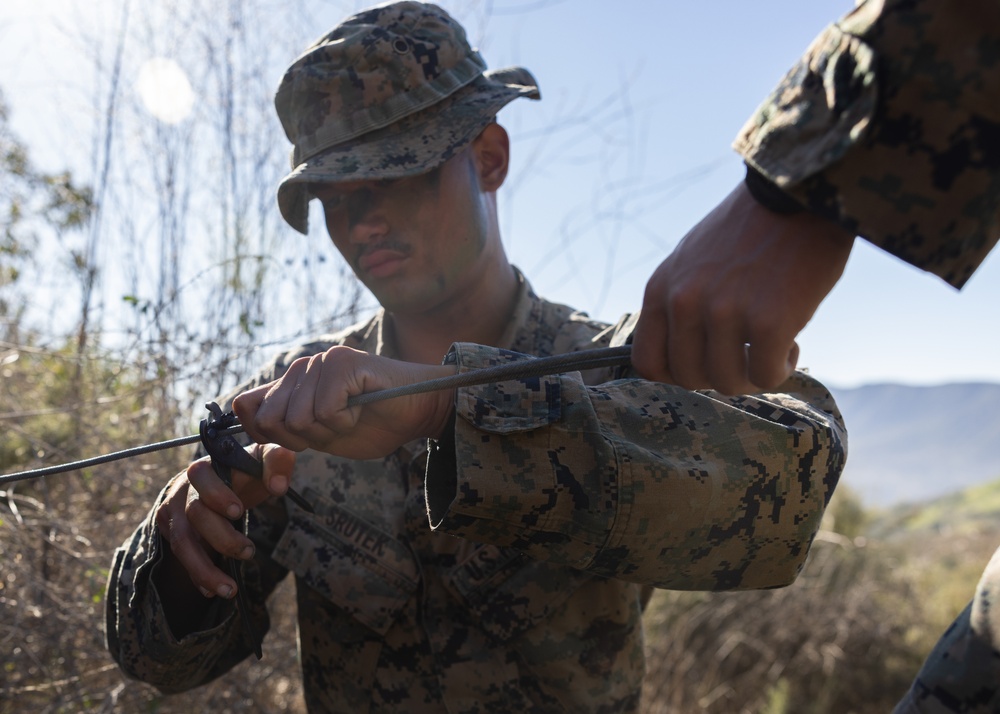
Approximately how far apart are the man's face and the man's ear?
211mm

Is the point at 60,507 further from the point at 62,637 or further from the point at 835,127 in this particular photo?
the point at 835,127

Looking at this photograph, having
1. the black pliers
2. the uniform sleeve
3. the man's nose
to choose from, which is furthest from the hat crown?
the uniform sleeve

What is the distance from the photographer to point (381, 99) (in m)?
2.09

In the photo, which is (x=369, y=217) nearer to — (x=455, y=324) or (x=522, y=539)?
(x=455, y=324)

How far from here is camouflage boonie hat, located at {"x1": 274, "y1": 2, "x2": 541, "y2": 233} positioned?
6.63ft

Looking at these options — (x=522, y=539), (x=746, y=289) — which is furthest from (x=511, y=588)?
(x=746, y=289)

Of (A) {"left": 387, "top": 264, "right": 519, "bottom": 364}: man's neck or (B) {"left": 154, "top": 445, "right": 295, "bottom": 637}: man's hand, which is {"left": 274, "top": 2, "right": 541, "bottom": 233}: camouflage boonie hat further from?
(B) {"left": 154, "top": 445, "right": 295, "bottom": 637}: man's hand

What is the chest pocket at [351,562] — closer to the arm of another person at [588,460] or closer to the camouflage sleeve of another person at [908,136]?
the arm of another person at [588,460]

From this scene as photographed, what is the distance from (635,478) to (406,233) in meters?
1.08

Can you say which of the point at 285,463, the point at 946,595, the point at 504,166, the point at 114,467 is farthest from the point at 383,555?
the point at 946,595

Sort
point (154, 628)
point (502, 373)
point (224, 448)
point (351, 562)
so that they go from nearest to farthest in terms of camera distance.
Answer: point (502, 373) < point (224, 448) < point (154, 628) < point (351, 562)

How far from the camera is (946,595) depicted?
7082 millimetres

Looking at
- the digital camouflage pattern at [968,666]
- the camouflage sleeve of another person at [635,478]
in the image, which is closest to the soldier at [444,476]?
the camouflage sleeve of another person at [635,478]

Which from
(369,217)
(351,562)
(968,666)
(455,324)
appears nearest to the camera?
(968,666)
